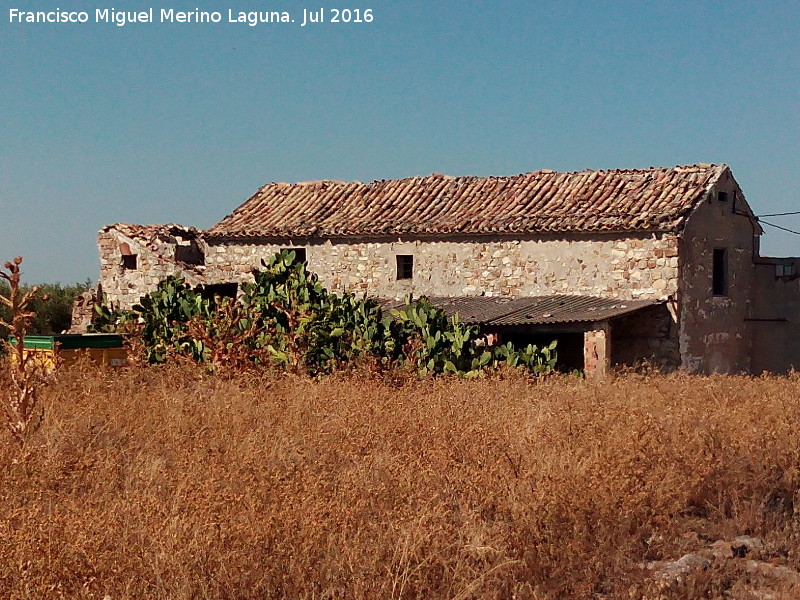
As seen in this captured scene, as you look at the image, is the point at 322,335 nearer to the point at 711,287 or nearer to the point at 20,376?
the point at 20,376

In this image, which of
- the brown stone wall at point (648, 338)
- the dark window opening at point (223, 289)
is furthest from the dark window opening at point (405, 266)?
the brown stone wall at point (648, 338)

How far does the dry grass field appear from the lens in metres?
4.92

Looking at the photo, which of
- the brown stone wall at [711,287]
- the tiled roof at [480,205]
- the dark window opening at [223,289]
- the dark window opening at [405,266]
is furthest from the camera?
the dark window opening at [223,289]

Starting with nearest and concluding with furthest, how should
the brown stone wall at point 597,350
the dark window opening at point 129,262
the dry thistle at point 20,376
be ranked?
the dry thistle at point 20,376, the brown stone wall at point 597,350, the dark window opening at point 129,262

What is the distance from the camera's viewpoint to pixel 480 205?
20750 millimetres

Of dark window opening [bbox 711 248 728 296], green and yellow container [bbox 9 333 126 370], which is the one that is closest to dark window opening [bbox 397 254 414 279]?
dark window opening [bbox 711 248 728 296]

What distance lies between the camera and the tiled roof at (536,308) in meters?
16.7

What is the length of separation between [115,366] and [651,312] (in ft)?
31.4

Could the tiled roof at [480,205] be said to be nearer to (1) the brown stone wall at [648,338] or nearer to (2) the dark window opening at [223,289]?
(2) the dark window opening at [223,289]

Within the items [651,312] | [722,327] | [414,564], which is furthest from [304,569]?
[722,327]

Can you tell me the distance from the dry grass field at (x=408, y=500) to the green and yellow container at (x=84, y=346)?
4793 mm

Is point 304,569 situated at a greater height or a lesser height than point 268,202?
lesser

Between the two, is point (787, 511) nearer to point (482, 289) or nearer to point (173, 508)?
point (173, 508)

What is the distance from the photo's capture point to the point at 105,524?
5324 mm
